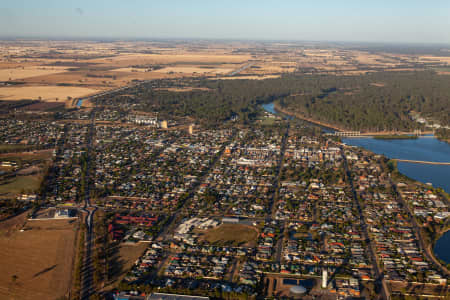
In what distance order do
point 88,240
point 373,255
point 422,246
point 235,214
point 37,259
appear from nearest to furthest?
1. point 37,259
2. point 373,255
3. point 422,246
4. point 88,240
5. point 235,214

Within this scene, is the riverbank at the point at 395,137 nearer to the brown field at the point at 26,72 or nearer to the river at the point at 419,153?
the river at the point at 419,153

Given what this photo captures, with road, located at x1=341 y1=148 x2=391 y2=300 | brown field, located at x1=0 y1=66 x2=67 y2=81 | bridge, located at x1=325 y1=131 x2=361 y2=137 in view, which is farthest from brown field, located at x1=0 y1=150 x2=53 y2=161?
brown field, located at x1=0 y1=66 x2=67 y2=81

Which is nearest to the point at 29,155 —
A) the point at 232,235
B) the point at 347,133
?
the point at 232,235

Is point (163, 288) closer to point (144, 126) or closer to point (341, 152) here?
point (341, 152)

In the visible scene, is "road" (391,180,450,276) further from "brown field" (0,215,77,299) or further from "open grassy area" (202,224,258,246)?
"brown field" (0,215,77,299)

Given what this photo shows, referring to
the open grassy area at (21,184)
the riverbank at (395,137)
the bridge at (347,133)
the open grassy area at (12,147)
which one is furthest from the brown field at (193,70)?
the open grassy area at (21,184)

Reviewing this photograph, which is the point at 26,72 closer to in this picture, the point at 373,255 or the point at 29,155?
the point at 29,155

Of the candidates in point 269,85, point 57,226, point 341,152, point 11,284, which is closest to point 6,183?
point 57,226
